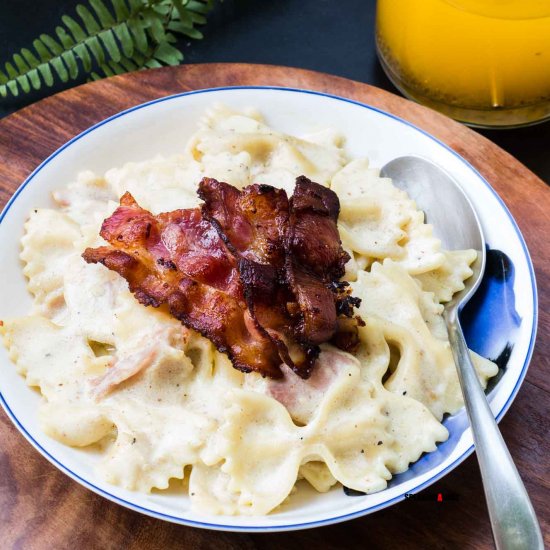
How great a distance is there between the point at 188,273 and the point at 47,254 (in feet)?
3.00

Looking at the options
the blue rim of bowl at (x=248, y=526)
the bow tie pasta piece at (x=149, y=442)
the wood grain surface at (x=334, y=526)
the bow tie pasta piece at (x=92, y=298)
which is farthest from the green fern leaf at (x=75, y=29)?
the bow tie pasta piece at (x=149, y=442)

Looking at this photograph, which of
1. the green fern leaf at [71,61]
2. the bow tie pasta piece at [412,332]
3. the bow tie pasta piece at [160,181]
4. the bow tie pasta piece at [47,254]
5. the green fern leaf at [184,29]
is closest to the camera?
the bow tie pasta piece at [412,332]

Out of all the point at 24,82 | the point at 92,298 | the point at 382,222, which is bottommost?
the point at 382,222

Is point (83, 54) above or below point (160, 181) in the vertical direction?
above

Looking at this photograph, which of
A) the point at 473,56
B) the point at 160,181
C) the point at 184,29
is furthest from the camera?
the point at 184,29

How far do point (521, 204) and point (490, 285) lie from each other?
88 cm

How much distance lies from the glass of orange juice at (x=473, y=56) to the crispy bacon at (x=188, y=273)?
2.25 m

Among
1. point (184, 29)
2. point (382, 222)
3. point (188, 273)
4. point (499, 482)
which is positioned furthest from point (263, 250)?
point (184, 29)

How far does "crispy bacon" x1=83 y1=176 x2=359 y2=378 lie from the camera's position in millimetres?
3314

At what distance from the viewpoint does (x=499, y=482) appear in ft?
9.42

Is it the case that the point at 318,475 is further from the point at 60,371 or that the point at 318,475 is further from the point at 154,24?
the point at 154,24

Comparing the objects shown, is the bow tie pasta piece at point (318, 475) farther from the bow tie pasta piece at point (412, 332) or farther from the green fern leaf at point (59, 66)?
the green fern leaf at point (59, 66)

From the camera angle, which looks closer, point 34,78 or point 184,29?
point 34,78

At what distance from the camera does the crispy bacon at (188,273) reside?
3344mm
